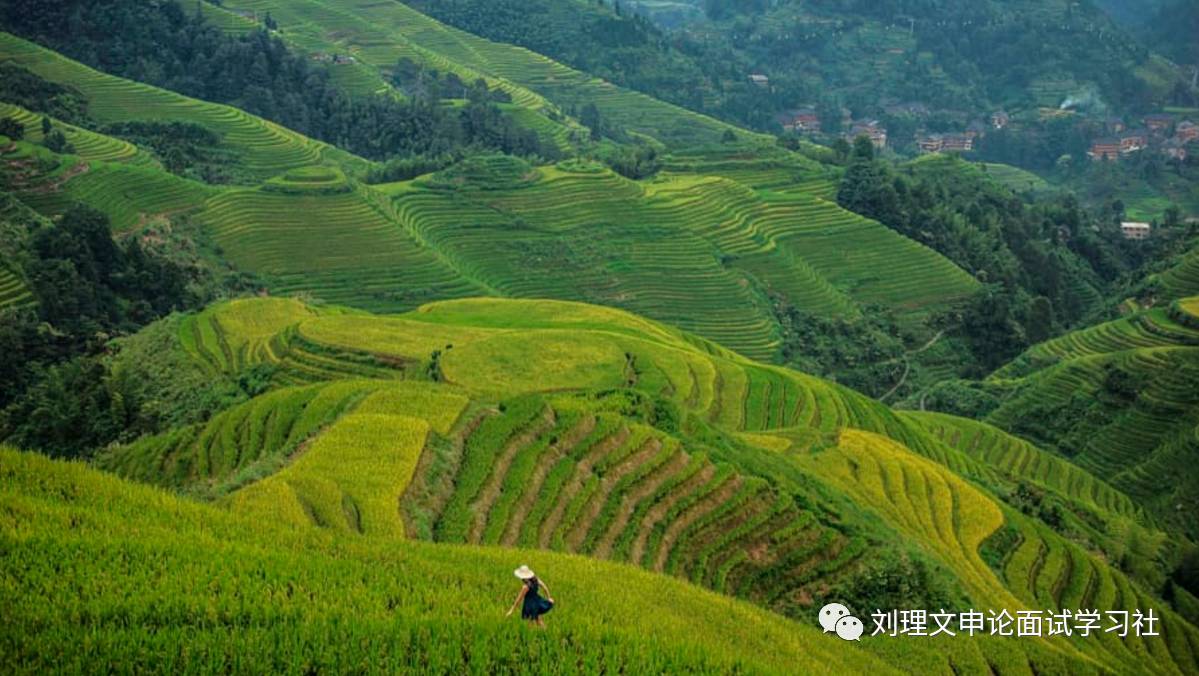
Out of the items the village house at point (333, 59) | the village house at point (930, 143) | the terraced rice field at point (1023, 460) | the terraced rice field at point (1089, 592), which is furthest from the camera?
the village house at point (930, 143)

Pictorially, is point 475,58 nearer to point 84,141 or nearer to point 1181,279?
point 84,141

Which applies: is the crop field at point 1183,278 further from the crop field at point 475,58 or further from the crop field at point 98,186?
the crop field at point 98,186

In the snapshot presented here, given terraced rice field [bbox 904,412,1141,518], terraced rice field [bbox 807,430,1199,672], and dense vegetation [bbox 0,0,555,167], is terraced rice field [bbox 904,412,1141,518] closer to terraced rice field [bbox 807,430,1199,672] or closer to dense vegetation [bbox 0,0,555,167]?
terraced rice field [bbox 807,430,1199,672]

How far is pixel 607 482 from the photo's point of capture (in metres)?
12.4

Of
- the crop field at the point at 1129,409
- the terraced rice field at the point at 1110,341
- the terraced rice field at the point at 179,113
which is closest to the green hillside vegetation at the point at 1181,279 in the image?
the terraced rice field at the point at 1110,341

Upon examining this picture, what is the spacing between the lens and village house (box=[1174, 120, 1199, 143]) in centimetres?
8056

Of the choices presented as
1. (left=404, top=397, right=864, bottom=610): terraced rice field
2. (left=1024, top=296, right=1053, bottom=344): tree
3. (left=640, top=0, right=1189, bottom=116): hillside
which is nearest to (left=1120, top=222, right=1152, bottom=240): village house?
(left=1024, top=296, right=1053, bottom=344): tree

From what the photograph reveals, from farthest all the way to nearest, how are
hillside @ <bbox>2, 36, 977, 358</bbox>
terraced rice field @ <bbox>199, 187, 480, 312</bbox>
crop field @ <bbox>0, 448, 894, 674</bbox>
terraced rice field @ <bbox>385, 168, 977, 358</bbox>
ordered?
terraced rice field @ <bbox>385, 168, 977, 358</bbox>, hillside @ <bbox>2, 36, 977, 358</bbox>, terraced rice field @ <bbox>199, 187, 480, 312</bbox>, crop field @ <bbox>0, 448, 894, 674</bbox>

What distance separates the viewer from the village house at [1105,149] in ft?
260

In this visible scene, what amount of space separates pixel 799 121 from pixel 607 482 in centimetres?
7592

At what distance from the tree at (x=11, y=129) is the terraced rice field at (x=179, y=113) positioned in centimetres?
887

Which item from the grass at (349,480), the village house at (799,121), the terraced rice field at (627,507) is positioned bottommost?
the village house at (799,121)

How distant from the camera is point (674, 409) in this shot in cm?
1577

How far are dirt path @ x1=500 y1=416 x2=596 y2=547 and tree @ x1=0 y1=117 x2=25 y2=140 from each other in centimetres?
2931
